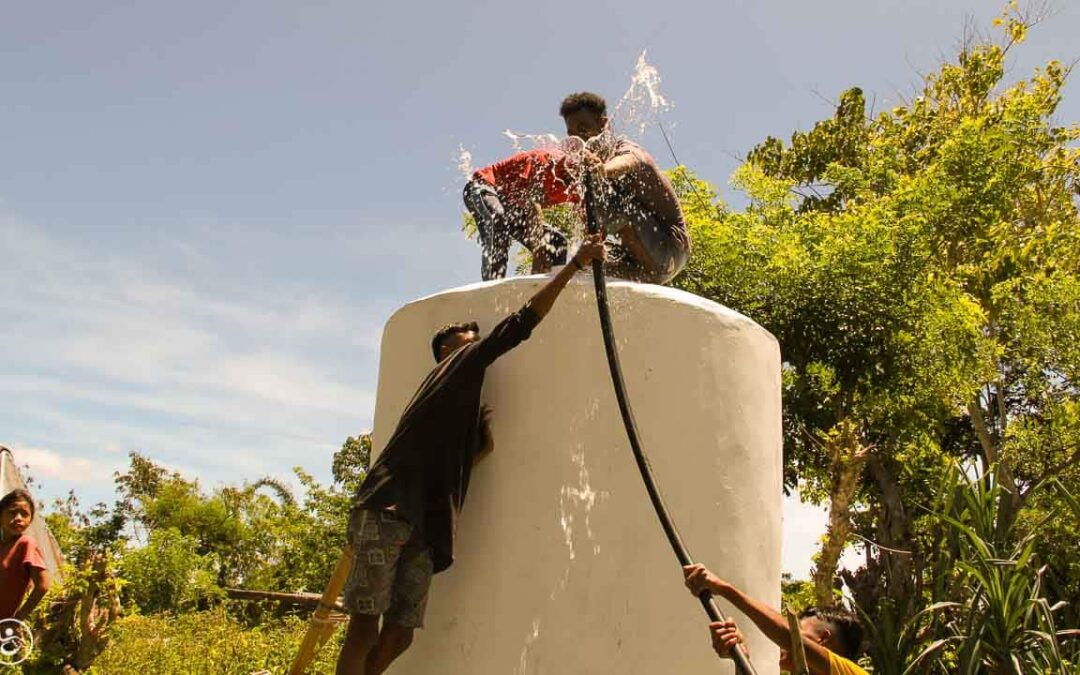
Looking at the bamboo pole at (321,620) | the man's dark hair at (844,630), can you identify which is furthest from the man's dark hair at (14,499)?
the man's dark hair at (844,630)

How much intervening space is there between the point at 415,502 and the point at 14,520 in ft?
10.2

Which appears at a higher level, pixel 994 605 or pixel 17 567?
pixel 994 605

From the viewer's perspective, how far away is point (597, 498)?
2.73 m

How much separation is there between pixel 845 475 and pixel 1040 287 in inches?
295

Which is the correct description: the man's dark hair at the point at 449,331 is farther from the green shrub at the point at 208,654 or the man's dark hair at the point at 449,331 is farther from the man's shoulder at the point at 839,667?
the green shrub at the point at 208,654

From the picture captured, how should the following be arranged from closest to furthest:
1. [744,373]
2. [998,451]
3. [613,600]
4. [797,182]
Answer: [613,600], [744,373], [998,451], [797,182]

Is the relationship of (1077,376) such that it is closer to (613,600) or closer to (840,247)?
(840,247)

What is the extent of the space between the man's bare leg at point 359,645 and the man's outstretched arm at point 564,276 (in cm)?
96

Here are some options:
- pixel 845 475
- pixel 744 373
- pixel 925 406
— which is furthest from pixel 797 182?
pixel 744 373

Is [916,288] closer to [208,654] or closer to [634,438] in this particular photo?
[208,654]

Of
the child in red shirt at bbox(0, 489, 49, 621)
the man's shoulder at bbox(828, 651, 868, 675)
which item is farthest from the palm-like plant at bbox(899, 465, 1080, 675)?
the child in red shirt at bbox(0, 489, 49, 621)

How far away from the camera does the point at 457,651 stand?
106 inches

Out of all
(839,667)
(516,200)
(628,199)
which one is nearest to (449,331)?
(628,199)

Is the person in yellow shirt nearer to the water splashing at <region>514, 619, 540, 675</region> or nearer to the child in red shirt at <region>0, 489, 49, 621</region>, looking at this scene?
the water splashing at <region>514, 619, 540, 675</region>
